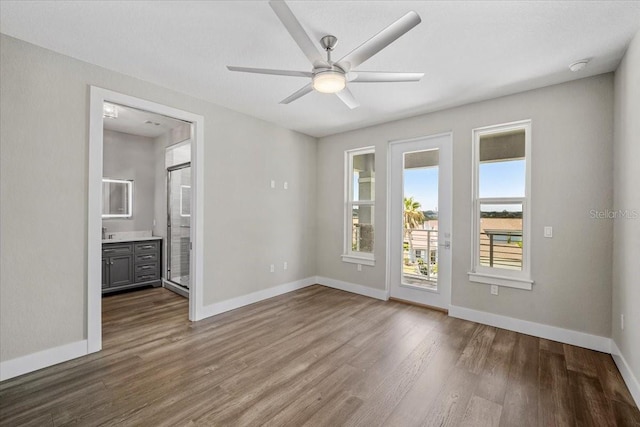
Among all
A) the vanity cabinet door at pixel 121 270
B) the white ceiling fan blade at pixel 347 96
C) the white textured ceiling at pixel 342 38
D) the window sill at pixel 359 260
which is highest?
the white textured ceiling at pixel 342 38

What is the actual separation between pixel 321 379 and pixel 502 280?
7.92ft

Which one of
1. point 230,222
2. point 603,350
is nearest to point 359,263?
point 230,222

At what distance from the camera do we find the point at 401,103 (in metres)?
3.57

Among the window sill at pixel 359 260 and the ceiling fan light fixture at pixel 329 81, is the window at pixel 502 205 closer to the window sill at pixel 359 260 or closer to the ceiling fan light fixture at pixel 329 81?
the window sill at pixel 359 260

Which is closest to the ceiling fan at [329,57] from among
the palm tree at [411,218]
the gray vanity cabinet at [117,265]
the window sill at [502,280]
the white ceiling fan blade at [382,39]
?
the white ceiling fan blade at [382,39]

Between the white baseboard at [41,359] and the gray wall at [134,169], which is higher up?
the gray wall at [134,169]

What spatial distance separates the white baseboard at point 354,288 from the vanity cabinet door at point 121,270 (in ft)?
10.4

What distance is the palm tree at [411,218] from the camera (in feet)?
13.5

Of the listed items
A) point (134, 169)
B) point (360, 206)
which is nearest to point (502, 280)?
point (360, 206)

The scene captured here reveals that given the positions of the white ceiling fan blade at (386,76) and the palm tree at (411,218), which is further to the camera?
the palm tree at (411,218)

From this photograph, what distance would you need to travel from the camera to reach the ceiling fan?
1526mm

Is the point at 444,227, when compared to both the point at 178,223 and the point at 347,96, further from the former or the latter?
the point at 178,223

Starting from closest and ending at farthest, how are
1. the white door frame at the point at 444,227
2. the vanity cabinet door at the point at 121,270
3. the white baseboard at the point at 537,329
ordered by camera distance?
the white baseboard at the point at 537,329 < the white door frame at the point at 444,227 < the vanity cabinet door at the point at 121,270

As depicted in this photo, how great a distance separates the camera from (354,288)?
4.73 meters
